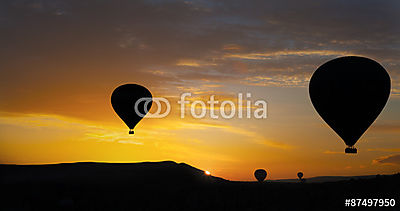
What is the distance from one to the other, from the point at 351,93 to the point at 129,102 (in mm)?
25962

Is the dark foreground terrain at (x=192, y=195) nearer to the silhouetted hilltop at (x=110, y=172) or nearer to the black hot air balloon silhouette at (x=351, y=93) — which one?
the black hot air balloon silhouette at (x=351, y=93)

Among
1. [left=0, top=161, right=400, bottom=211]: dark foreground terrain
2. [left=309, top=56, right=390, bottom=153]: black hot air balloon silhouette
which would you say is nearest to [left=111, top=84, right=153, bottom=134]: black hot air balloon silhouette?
[left=0, top=161, right=400, bottom=211]: dark foreground terrain

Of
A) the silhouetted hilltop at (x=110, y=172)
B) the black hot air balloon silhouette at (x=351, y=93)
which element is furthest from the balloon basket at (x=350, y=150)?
the silhouetted hilltop at (x=110, y=172)

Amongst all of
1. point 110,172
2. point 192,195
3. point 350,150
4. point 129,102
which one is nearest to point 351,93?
point 350,150

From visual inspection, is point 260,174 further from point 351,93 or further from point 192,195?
point 192,195

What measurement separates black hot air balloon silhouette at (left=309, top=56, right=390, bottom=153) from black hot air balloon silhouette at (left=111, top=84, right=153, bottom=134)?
73.1ft

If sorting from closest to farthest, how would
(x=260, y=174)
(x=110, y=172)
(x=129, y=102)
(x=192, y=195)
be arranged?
(x=192, y=195), (x=129, y=102), (x=110, y=172), (x=260, y=174)

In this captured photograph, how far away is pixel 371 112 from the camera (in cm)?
4575

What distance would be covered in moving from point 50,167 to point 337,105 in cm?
4301

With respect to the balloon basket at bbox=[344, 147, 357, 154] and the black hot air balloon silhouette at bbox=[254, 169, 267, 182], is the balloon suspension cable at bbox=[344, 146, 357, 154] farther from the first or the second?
the black hot air balloon silhouette at bbox=[254, 169, 267, 182]

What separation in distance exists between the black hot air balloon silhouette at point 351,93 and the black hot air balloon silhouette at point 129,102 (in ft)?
73.1

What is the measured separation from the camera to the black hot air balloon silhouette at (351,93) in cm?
4531

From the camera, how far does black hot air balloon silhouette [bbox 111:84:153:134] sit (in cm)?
5938

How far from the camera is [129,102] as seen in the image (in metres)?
59.4
